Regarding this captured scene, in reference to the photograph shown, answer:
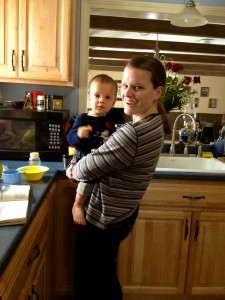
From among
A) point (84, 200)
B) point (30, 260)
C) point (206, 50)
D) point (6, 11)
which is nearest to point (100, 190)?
point (84, 200)

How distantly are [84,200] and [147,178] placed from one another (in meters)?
0.31

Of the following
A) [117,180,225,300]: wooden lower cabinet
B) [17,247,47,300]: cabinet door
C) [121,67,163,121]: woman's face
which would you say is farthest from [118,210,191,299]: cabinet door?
[121,67,163,121]: woman's face

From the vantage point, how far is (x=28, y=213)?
1.06m

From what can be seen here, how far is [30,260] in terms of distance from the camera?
1.10m

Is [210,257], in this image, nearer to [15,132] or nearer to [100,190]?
[100,190]

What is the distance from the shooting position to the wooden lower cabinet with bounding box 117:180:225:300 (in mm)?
1784

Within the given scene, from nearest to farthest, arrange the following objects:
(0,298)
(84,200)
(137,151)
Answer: (0,298)
(137,151)
(84,200)

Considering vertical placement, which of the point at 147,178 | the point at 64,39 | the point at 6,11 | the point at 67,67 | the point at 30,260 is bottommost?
the point at 30,260

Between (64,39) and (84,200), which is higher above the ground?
(64,39)

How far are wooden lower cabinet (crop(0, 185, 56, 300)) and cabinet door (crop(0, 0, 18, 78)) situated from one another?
0.86 meters

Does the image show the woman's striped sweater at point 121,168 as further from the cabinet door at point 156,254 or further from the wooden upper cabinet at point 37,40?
the wooden upper cabinet at point 37,40

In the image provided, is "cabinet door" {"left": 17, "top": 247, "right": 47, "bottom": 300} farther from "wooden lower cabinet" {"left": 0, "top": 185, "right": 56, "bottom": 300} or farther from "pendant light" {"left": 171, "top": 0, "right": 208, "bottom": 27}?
"pendant light" {"left": 171, "top": 0, "right": 208, "bottom": 27}

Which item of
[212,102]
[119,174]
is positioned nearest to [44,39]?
[119,174]

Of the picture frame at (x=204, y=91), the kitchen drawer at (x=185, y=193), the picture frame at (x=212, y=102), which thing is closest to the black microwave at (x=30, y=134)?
the kitchen drawer at (x=185, y=193)
